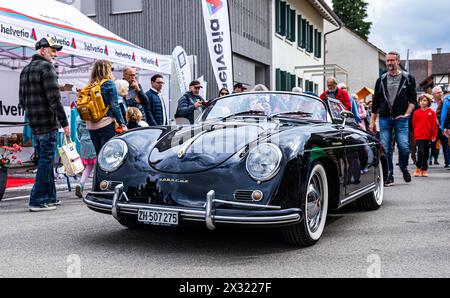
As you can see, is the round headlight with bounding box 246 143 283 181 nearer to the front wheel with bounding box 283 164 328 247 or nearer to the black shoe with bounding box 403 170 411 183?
the front wheel with bounding box 283 164 328 247

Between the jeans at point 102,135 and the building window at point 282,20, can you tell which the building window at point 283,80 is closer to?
the building window at point 282,20

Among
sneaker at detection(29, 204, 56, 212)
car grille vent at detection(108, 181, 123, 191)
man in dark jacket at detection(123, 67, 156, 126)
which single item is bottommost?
sneaker at detection(29, 204, 56, 212)

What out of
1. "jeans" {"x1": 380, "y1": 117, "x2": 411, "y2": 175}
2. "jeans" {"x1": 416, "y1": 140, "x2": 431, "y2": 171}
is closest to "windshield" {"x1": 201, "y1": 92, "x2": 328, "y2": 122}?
"jeans" {"x1": 380, "y1": 117, "x2": 411, "y2": 175}

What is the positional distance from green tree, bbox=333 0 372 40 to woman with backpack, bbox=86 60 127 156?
54710 mm

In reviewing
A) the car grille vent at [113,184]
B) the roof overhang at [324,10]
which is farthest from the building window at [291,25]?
the car grille vent at [113,184]

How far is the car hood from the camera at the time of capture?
3.93 meters

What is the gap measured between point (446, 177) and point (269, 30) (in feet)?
45.0

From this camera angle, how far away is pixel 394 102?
26.7 feet

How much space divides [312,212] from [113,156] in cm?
164

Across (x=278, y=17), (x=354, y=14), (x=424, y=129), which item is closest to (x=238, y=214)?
(x=424, y=129)

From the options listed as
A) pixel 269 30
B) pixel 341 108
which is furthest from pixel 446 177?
pixel 269 30

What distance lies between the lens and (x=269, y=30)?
22.0 metres
